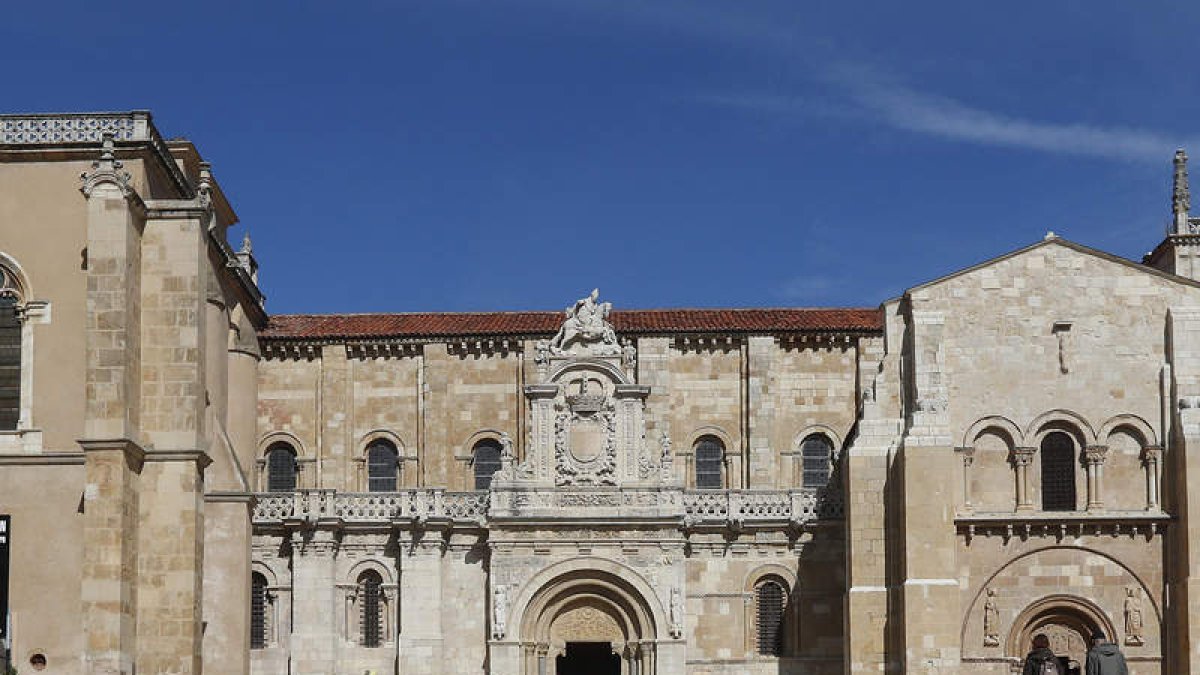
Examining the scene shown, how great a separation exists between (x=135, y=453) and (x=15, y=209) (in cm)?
558

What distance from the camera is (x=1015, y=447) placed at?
1716 inches

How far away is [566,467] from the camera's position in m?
46.8

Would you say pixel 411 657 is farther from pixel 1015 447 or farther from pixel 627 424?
pixel 1015 447

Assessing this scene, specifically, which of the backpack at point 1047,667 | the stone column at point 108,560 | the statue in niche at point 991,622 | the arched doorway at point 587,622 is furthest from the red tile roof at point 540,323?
the backpack at point 1047,667

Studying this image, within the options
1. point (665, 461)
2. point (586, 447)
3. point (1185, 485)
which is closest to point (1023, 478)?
point (1185, 485)

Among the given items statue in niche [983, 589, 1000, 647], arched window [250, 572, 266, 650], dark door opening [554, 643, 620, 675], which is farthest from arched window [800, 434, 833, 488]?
arched window [250, 572, 266, 650]

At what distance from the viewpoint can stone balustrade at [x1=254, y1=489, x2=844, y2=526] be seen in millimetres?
46750

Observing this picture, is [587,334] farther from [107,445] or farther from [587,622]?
[107,445]

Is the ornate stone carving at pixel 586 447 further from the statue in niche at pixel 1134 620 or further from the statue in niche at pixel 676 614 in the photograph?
the statue in niche at pixel 1134 620

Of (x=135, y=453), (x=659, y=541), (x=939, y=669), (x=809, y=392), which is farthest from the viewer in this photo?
(x=809, y=392)

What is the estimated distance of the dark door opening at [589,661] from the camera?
4881 cm

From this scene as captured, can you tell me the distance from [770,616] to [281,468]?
13.5 meters

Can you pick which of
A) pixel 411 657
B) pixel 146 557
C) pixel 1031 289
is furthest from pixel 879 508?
pixel 146 557

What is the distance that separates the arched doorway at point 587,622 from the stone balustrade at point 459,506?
7.56 feet
